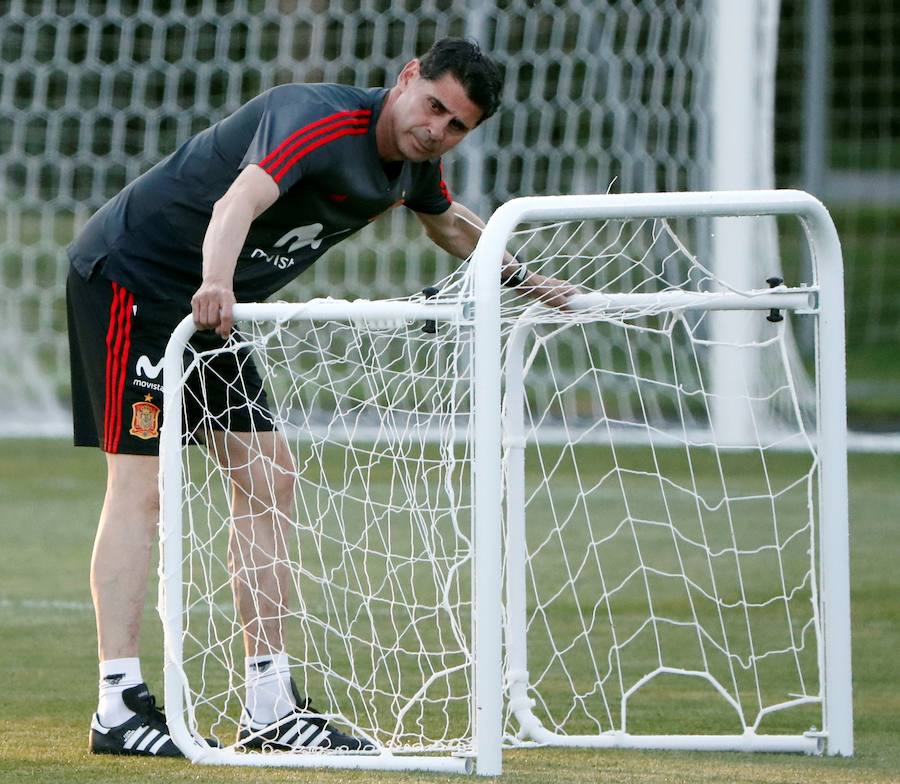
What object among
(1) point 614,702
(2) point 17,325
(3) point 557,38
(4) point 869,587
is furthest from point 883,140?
(1) point 614,702

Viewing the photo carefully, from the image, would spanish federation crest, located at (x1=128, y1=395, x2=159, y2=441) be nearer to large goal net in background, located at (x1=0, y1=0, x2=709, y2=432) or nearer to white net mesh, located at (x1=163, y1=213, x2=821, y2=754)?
white net mesh, located at (x1=163, y1=213, x2=821, y2=754)

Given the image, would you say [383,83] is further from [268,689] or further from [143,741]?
[143,741]

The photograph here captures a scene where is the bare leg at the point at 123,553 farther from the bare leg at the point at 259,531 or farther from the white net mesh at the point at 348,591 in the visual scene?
the bare leg at the point at 259,531

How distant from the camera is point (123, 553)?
12.5 feet

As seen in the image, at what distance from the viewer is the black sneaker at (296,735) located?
12.3 feet

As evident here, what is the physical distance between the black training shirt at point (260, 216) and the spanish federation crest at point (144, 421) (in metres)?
0.27

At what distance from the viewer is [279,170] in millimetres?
3561

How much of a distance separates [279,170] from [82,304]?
2.28ft

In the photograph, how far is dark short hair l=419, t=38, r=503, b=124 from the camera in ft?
12.0

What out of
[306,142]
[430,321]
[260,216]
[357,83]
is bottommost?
[430,321]

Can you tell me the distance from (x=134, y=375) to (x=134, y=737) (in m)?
0.83

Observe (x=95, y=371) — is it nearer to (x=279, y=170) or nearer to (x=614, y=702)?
(x=279, y=170)

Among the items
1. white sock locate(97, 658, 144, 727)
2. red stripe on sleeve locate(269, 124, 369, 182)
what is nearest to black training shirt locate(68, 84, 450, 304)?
red stripe on sleeve locate(269, 124, 369, 182)

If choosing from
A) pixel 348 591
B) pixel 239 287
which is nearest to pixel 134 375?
pixel 239 287
